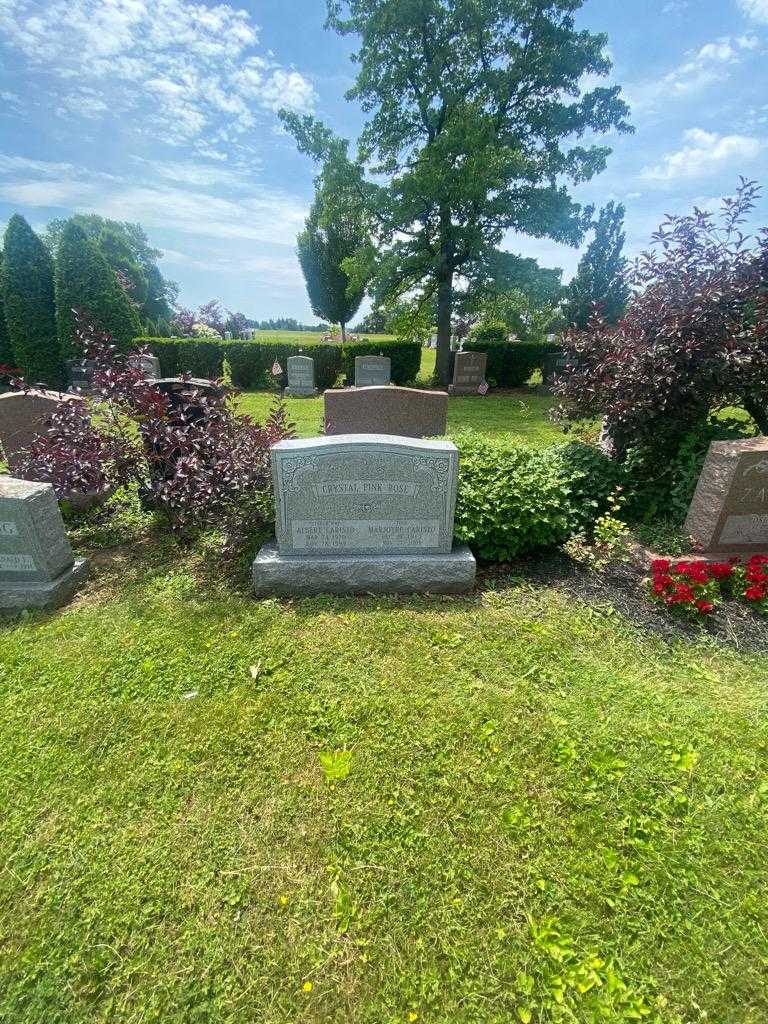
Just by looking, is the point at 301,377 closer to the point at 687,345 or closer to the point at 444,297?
the point at 444,297

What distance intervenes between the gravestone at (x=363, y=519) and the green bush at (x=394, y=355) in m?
12.8

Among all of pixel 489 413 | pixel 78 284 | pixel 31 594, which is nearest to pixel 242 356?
pixel 78 284

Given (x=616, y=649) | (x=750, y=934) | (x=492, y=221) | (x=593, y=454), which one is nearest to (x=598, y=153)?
(x=492, y=221)

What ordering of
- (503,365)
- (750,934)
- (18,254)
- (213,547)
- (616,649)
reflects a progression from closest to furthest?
1. (750,934)
2. (616,649)
3. (213,547)
4. (18,254)
5. (503,365)

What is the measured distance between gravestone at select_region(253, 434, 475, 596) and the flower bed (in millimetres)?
1373

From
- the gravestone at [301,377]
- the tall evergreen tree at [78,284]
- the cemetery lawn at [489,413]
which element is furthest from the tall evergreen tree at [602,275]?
the tall evergreen tree at [78,284]

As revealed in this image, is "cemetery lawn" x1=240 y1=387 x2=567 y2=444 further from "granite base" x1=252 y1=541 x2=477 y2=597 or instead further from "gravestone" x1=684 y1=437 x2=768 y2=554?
"granite base" x1=252 y1=541 x2=477 y2=597

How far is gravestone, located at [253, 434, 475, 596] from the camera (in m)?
3.31

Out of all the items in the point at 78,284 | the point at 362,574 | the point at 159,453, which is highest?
the point at 78,284

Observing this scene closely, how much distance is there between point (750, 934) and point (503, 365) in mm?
16467

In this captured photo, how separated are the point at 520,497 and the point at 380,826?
8.43 ft

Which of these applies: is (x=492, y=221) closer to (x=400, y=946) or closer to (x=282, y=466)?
(x=282, y=466)

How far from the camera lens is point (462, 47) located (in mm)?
13648

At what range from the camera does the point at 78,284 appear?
44.9 feet
